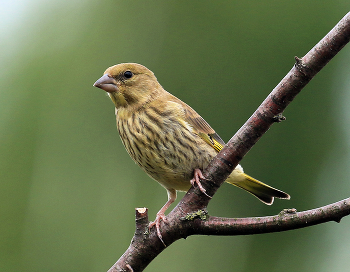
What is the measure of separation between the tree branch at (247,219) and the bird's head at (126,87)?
1412 millimetres

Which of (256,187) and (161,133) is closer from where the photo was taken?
(161,133)

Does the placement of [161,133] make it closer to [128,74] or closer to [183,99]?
[128,74]

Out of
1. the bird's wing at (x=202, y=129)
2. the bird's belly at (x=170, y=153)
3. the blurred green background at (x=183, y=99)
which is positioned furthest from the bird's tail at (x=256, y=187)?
the blurred green background at (x=183, y=99)

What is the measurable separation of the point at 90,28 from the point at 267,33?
400cm

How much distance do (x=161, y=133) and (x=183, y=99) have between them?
14.9ft

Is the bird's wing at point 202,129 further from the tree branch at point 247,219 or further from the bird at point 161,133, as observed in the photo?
the tree branch at point 247,219

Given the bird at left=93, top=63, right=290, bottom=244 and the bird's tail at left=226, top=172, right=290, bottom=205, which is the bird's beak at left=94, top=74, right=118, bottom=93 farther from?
the bird's tail at left=226, top=172, right=290, bottom=205

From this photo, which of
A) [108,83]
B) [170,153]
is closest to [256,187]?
[170,153]

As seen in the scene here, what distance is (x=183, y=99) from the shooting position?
8.38 meters

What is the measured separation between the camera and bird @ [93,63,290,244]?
3.87 meters

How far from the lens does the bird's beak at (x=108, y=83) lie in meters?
4.16

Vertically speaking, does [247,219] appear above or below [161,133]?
below

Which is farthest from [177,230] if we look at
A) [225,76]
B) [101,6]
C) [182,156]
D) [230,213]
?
[101,6]

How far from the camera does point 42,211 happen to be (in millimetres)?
8523
